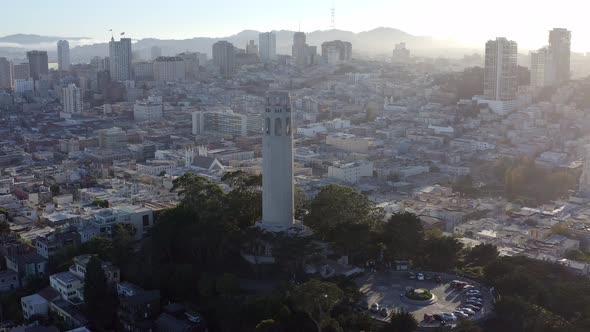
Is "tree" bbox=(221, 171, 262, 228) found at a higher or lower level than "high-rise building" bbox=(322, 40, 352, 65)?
lower

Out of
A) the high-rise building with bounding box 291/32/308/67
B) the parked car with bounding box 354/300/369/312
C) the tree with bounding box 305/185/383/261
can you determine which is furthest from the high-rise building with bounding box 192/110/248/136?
the high-rise building with bounding box 291/32/308/67

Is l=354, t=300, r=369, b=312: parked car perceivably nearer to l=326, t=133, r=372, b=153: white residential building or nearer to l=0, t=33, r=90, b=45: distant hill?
l=326, t=133, r=372, b=153: white residential building

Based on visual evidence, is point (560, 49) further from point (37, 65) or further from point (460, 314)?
point (37, 65)

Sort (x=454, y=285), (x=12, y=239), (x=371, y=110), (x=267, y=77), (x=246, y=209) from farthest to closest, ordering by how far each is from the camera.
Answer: (x=267, y=77) → (x=371, y=110) → (x=12, y=239) → (x=246, y=209) → (x=454, y=285)

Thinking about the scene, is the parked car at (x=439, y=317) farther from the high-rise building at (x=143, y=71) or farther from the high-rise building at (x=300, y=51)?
the high-rise building at (x=300, y=51)

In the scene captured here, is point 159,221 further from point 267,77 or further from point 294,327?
point 267,77

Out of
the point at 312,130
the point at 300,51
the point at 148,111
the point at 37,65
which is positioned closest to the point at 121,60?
the point at 37,65

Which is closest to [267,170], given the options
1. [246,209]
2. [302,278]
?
[246,209]
